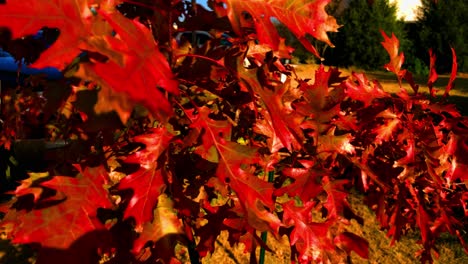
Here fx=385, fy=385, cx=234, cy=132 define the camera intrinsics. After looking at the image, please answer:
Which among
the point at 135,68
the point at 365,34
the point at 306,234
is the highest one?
the point at 135,68

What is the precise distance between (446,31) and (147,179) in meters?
21.8

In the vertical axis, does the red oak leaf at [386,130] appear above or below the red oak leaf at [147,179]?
above

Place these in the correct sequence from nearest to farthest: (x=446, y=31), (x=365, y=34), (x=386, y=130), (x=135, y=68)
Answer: (x=135, y=68) < (x=386, y=130) < (x=446, y=31) < (x=365, y=34)

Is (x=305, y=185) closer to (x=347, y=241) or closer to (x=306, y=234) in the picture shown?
(x=306, y=234)

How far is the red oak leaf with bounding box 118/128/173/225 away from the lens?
1020 millimetres

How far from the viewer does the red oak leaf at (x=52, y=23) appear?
708mm

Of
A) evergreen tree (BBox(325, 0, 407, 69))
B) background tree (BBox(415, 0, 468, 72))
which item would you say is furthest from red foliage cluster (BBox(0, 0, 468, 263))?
background tree (BBox(415, 0, 468, 72))

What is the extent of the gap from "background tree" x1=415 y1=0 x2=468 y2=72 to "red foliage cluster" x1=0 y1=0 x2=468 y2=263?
20.0 metres

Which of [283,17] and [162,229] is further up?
[283,17]

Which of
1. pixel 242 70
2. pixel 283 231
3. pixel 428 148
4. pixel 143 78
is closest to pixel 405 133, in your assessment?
pixel 428 148

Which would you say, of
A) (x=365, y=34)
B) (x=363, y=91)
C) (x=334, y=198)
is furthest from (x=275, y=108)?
(x=365, y=34)

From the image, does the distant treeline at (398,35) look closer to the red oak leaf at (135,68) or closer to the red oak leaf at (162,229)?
the red oak leaf at (162,229)

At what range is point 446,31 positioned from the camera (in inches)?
760

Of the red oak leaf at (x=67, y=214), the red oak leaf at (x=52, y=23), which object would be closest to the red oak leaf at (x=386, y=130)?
the red oak leaf at (x=67, y=214)
